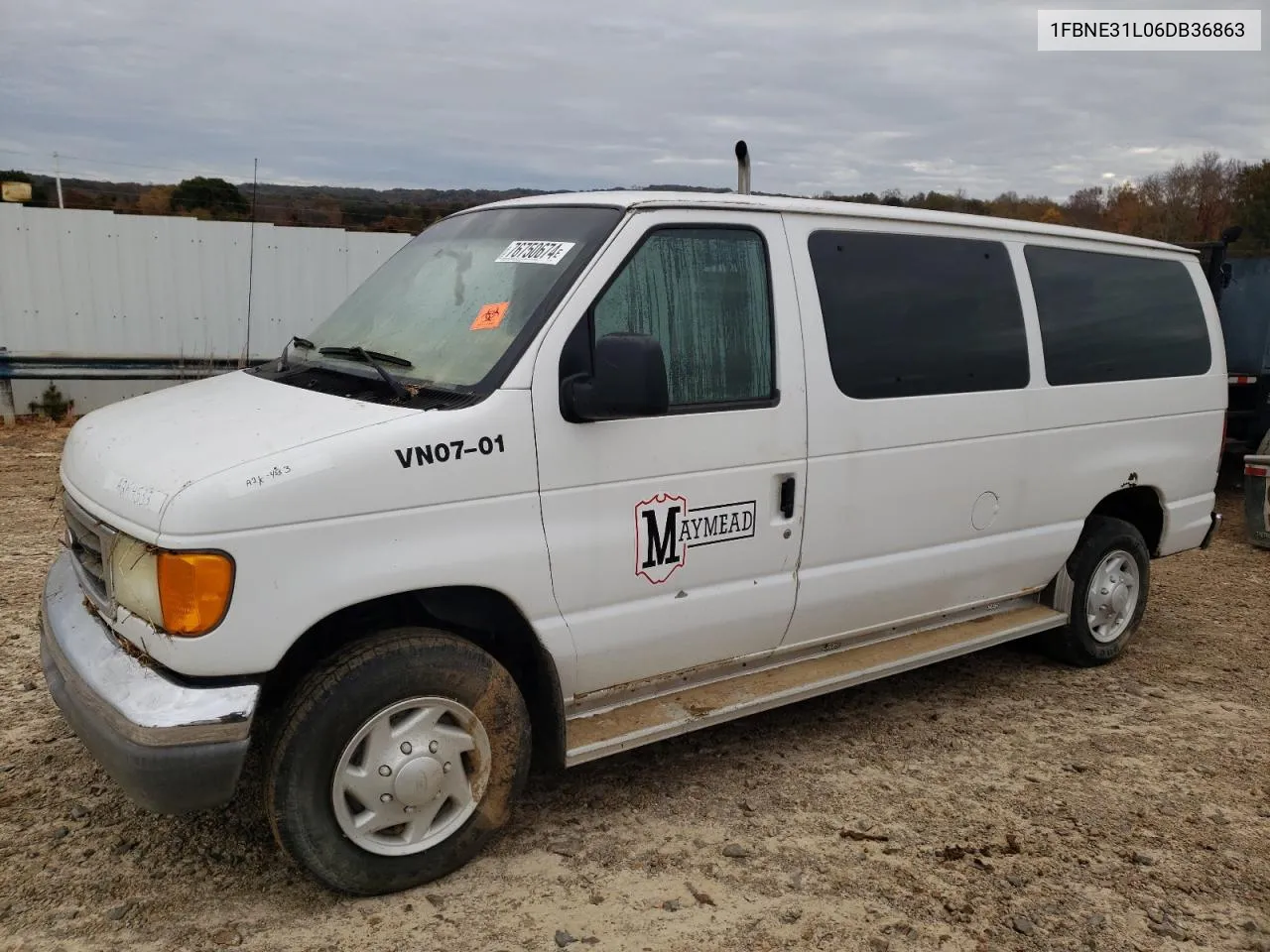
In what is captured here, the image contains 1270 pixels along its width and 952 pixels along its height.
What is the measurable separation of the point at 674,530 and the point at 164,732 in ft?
5.46

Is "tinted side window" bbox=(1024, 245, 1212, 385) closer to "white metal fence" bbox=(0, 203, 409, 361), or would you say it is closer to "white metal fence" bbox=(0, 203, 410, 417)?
"white metal fence" bbox=(0, 203, 410, 417)

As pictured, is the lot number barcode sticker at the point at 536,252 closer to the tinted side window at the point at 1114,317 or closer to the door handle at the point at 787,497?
the door handle at the point at 787,497

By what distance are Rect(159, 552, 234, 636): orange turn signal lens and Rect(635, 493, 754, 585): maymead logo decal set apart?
1.31 metres

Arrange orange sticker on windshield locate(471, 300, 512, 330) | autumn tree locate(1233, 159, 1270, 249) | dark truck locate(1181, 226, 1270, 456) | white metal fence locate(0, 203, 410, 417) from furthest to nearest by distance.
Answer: autumn tree locate(1233, 159, 1270, 249)
white metal fence locate(0, 203, 410, 417)
dark truck locate(1181, 226, 1270, 456)
orange sticker on windshield locate(471, 300, 512, 330)

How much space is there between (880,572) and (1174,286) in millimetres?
2704

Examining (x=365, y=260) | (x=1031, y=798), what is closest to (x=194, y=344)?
(x=365, y=260)

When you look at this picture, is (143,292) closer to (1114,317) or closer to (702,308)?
(702,308)

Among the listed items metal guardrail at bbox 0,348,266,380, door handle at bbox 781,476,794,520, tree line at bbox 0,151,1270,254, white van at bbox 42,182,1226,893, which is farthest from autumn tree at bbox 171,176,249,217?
door handle at bbox 781,476,794,520

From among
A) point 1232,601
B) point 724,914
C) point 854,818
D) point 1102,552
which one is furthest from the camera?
point 1232,601

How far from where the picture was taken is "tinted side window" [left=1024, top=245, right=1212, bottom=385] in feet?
15.3

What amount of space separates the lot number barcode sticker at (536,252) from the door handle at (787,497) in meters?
1.15

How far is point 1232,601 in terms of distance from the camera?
661 cm

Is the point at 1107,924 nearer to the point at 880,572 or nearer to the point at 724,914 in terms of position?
the point at 724,914

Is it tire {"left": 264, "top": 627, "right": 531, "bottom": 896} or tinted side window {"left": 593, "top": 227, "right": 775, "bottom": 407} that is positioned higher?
tinted side window {"left": 593, "top": 227, "right": 775, "bottom": 407}
